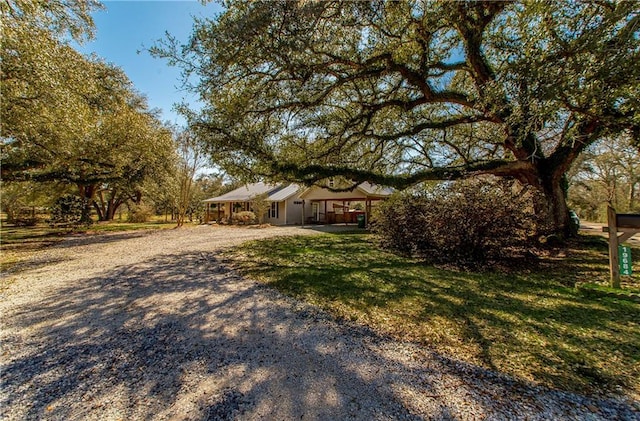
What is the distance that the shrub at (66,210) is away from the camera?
50.1 ft

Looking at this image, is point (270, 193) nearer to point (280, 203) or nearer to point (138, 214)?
point (280, 203)

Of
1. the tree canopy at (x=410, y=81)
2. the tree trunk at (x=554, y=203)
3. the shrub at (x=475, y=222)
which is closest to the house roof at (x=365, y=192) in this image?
the tree canopy at (x=410, y=81)

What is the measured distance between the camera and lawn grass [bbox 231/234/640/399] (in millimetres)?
2723

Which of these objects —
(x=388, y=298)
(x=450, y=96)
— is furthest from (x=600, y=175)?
(x=388, y=298)

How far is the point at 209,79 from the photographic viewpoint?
643 centimetres

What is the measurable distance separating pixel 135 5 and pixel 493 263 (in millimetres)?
11691

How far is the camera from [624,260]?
4691mm

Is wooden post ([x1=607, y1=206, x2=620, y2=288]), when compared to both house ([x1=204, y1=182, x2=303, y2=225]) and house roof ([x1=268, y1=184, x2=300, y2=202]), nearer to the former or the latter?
house ([x1=204, y1=182, x2=303, y2=225])

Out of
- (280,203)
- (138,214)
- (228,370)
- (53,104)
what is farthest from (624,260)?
(138,214)

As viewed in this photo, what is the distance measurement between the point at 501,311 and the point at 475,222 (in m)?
3.10

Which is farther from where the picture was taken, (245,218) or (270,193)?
(270,193)

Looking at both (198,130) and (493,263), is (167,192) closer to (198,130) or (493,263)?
(198,130)

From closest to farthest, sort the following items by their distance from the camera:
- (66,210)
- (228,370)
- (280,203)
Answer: (228,370), (66,210), (280,203)

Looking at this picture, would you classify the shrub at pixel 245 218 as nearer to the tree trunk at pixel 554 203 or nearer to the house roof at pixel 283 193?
the house roof at pixel 283 193
